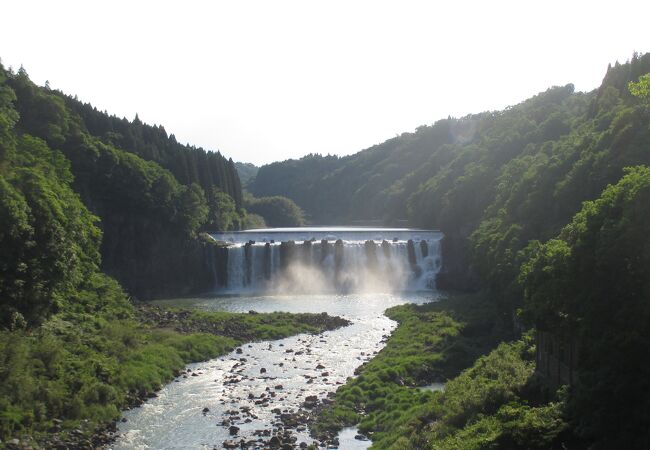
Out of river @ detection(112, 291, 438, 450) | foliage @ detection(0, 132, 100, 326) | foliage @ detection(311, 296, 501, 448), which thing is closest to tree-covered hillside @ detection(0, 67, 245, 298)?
river @ detection(112, 291, 438, 450)

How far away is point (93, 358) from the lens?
31625 millimetres

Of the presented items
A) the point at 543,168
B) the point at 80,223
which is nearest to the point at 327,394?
the point at 80,223

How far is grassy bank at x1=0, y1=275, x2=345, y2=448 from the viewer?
24.9 metres

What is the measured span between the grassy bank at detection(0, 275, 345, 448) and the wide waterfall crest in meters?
24.9

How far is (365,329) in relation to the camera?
164 ft

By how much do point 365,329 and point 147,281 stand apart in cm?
3387

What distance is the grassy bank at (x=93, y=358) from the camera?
24.9m

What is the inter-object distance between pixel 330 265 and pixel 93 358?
154 ft

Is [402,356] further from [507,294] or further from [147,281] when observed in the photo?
[147,281]

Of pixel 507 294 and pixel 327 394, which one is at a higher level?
pixel 507 294

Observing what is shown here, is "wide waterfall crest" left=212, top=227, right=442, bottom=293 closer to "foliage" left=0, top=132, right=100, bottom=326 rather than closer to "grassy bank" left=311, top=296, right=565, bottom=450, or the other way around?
"grassy bank" left=311, top=296, right=565, bottom=450

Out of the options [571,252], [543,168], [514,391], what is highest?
[543,168]

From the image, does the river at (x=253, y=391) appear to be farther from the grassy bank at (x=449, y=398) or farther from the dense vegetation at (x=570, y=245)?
the dense vegetation at (x=570, y=245)

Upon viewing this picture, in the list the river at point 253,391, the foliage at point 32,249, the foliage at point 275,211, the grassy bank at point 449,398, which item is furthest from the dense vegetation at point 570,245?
the foliage at point 275,211
